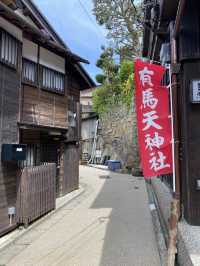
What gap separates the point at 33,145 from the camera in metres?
12.2

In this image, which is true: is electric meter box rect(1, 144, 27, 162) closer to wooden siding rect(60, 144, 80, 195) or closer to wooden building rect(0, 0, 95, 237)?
wooden building rect(0, 0, 95, 237)

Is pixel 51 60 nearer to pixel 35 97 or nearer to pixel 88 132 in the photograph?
pixel 35 97

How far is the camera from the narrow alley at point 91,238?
6.38m

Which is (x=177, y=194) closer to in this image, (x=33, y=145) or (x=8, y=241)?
(x=8, y=241)

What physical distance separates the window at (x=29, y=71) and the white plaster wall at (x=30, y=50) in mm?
155

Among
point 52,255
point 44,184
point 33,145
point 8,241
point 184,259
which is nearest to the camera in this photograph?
point 184,259

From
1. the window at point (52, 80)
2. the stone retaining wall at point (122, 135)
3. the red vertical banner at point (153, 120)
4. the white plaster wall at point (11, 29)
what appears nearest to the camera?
the red vertical banner at point (153, 120)

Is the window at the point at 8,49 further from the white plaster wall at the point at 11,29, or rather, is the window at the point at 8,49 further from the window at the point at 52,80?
the window at the point at 52,80

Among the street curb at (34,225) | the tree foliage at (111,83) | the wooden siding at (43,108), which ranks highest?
the tree foliage at (111,83)

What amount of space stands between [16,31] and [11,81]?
1542 mm

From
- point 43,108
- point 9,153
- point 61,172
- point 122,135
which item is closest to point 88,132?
point 122,135

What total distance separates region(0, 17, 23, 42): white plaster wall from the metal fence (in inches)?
155

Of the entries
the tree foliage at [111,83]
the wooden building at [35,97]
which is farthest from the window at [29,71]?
the tree foliage at [111,83]

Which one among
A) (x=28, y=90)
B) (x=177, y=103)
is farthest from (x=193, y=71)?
(x=28, y=90)
